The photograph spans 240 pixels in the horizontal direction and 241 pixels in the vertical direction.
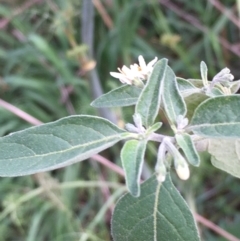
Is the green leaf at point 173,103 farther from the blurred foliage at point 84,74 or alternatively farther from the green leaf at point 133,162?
the blurred foliage at point 84,74

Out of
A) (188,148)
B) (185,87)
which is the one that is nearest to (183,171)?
(188,148)

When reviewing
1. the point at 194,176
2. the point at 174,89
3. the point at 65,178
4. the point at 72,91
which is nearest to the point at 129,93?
the point at 174,89

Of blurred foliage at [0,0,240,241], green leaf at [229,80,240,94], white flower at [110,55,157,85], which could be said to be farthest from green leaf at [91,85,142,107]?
blurred foliage at [0,0,240,241]

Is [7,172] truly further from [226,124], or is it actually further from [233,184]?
[233,184]

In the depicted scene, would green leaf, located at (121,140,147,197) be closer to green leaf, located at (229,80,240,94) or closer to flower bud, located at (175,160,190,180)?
flower bud, located at (175,160,190,180)

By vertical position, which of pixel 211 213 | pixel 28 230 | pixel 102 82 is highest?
pixel 102 82

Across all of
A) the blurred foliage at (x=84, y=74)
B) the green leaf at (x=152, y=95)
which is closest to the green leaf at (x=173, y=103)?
the green leaf at (x=152, y=95)

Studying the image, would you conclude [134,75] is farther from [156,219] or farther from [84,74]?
[84,74]
